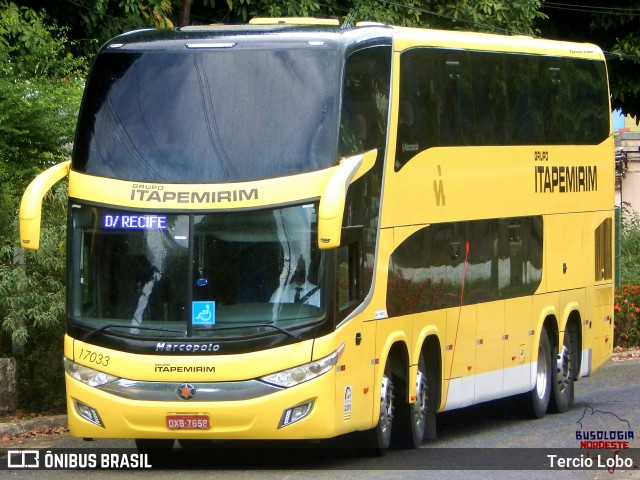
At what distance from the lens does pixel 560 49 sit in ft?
61.6

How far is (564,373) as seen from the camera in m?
19.1

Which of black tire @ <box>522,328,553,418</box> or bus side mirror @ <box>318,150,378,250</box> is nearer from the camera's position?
bus side mirror @ <box>318,150,378,250</box>

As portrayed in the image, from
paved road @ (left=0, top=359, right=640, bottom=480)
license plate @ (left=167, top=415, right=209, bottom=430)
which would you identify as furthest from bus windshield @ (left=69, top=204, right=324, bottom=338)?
paved road @ (left=0, top=359, right=640, bottom=480)

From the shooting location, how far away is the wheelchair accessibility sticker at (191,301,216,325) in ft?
41.2

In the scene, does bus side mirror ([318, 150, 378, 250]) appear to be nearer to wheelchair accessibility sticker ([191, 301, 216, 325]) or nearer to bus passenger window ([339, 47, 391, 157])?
bus passenger window ([339, 47, 391, 157])

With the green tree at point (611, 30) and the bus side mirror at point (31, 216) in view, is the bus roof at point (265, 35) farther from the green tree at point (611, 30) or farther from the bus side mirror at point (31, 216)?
the green tree at point (611, 30)

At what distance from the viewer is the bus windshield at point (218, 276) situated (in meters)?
12.6

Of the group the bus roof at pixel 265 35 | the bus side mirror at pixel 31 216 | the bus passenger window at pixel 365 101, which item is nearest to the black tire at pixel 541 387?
the bus roof at pixel 265 35

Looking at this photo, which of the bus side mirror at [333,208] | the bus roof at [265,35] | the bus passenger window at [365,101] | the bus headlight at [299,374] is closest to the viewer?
the bus side mirror at [333,208]

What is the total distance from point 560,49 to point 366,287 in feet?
21.5

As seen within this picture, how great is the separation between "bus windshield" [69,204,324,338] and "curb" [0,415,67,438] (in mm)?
2973

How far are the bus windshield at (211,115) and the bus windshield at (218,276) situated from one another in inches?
15.5

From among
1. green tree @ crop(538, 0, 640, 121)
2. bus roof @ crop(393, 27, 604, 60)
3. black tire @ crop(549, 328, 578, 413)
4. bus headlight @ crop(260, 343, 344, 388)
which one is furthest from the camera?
green tree @ crop(538, 0, 640, 121)

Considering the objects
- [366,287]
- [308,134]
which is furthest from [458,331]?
[308,134]
